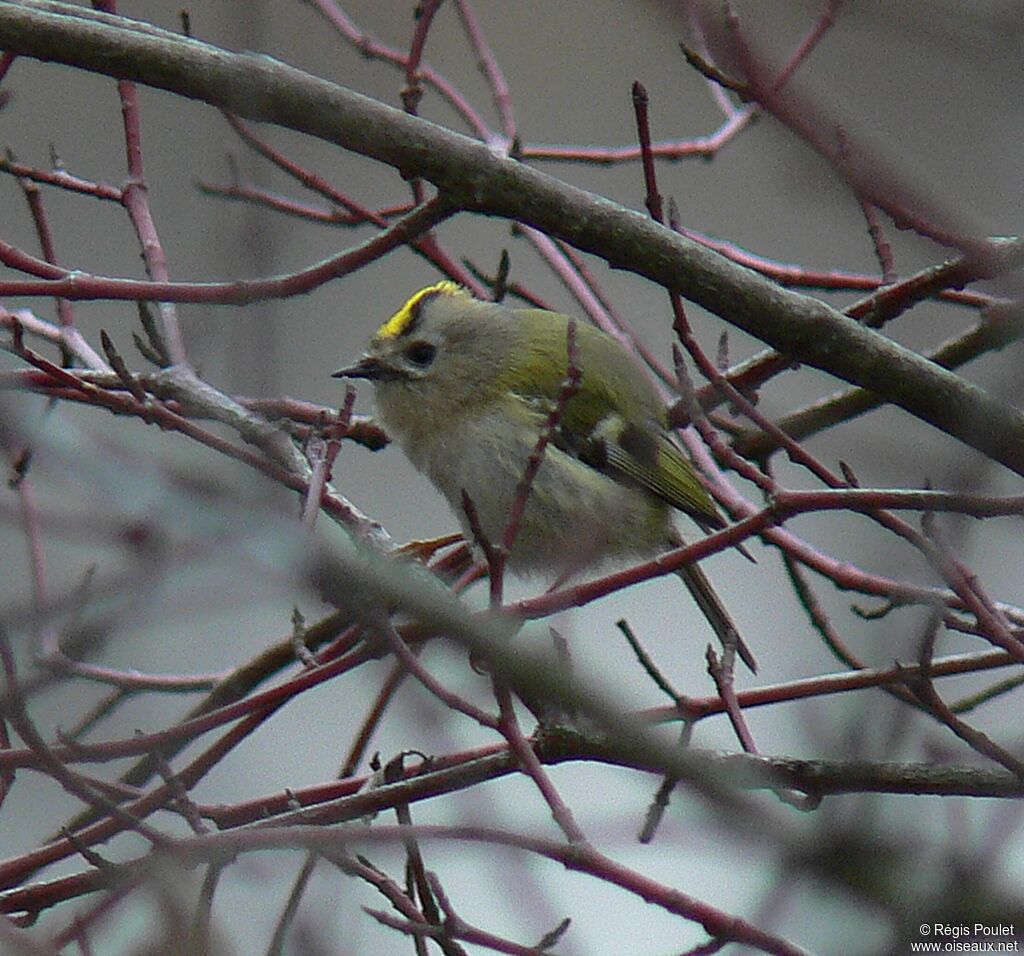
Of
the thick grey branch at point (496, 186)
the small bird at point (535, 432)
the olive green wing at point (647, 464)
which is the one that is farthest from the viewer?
the olive green wing at point (647, 464)

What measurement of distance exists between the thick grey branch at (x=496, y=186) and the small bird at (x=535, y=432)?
0.97m

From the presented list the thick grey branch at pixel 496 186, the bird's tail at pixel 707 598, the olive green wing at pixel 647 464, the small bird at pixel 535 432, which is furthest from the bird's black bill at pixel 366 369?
the thick grey branch at pixel 496 186

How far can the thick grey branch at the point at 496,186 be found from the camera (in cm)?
153

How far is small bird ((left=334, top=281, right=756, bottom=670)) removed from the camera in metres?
2.58

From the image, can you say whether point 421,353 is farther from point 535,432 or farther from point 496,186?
point 496,186

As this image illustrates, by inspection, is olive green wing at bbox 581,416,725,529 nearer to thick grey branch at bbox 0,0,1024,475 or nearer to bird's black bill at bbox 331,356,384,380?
bird's black bill at bbox 331,356,384,380

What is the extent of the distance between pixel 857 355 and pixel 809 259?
→ 8.77 ft

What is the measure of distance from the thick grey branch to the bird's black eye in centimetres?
Result: 113

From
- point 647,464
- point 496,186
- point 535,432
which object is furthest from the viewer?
point 647,464

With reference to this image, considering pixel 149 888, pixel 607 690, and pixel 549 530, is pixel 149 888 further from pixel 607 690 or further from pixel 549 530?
pixel 549 530

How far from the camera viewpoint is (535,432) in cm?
259

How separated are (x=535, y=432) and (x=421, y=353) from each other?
0.30 meters

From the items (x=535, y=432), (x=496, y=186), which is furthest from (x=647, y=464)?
(x=496, y=186)

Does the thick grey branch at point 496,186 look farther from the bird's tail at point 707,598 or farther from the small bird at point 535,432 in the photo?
the bird's tail at point 707,598
